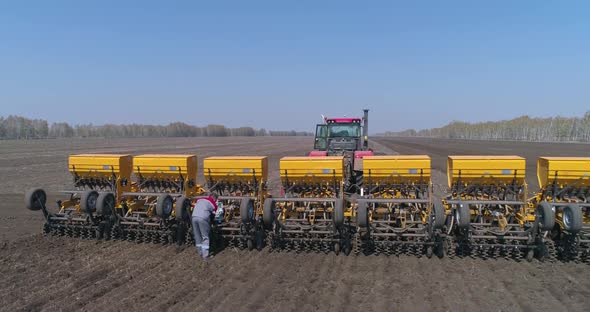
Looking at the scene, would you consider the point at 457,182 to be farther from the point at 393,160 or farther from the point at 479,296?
the point at 479,296

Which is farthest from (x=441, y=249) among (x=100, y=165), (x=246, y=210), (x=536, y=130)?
(x=536, y=130)

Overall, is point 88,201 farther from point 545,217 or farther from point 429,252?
point 545,217

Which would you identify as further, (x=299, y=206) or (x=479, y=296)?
(x=299, y=206)

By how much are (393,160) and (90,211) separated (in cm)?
695

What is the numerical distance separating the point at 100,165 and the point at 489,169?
912 cm

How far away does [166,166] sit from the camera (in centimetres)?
862

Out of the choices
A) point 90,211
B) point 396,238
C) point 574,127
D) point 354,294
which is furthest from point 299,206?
point 574,127

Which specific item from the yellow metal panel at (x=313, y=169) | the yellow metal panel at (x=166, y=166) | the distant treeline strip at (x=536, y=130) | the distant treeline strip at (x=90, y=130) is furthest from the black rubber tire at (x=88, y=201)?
the distant treeline strip at (x=90, y=130)

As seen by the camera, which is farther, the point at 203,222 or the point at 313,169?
the point at 313,169

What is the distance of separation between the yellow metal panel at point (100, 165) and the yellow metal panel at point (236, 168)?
86.6 inches

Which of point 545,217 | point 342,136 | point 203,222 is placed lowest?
point 203,222

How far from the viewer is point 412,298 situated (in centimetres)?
523

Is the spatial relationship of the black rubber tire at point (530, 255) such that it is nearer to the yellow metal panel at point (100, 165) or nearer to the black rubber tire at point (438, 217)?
the black rubber tire at point (438, 217)

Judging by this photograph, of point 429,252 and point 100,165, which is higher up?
point 100,165
